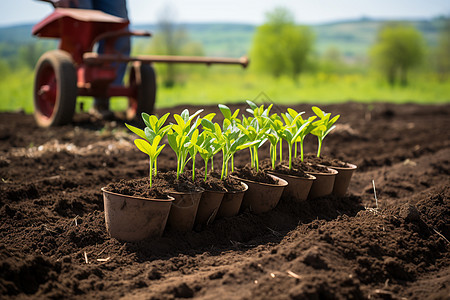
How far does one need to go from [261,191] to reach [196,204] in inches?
18.7

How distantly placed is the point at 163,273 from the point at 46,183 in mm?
1855

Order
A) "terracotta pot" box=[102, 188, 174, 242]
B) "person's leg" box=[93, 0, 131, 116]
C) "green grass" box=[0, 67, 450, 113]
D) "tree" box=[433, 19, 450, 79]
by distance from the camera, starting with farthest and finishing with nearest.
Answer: "tree" box=[433, 19, 450, 79], "green grass" box=[0, 67, 450, 113], "person's leg" box=[93, 0, 131, 116], "terracotta pot" box=[102, 188, 174, 242]

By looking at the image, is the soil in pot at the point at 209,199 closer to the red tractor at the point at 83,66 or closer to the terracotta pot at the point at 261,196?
the terracotta pot at the point at 261,196

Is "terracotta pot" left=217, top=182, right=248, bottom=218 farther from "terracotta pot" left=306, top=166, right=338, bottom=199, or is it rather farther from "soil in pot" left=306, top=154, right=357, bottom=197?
"soil in pot" left=306, top=154, right=357, bottom=197

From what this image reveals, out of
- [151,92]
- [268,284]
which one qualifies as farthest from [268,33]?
[268,284]

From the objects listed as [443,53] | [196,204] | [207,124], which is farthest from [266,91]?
[443,53]

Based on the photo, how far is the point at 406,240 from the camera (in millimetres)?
2371

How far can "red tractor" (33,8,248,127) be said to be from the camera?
5.19 meters

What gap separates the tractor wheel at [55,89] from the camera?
5.18 meters

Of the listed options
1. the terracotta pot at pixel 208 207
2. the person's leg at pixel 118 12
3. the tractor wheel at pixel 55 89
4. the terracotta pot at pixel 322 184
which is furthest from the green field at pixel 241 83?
the tractor wheel at pixel 55 89

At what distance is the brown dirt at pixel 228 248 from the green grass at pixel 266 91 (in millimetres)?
1014

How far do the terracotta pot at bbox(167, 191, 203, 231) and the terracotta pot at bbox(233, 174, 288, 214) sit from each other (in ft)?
1.38

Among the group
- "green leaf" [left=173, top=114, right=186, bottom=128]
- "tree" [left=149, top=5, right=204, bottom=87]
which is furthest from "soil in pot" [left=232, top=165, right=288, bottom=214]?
"tree" [left=149, top=5, right=204, bottom=87]

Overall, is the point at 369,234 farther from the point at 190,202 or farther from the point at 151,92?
the point at 151,92
